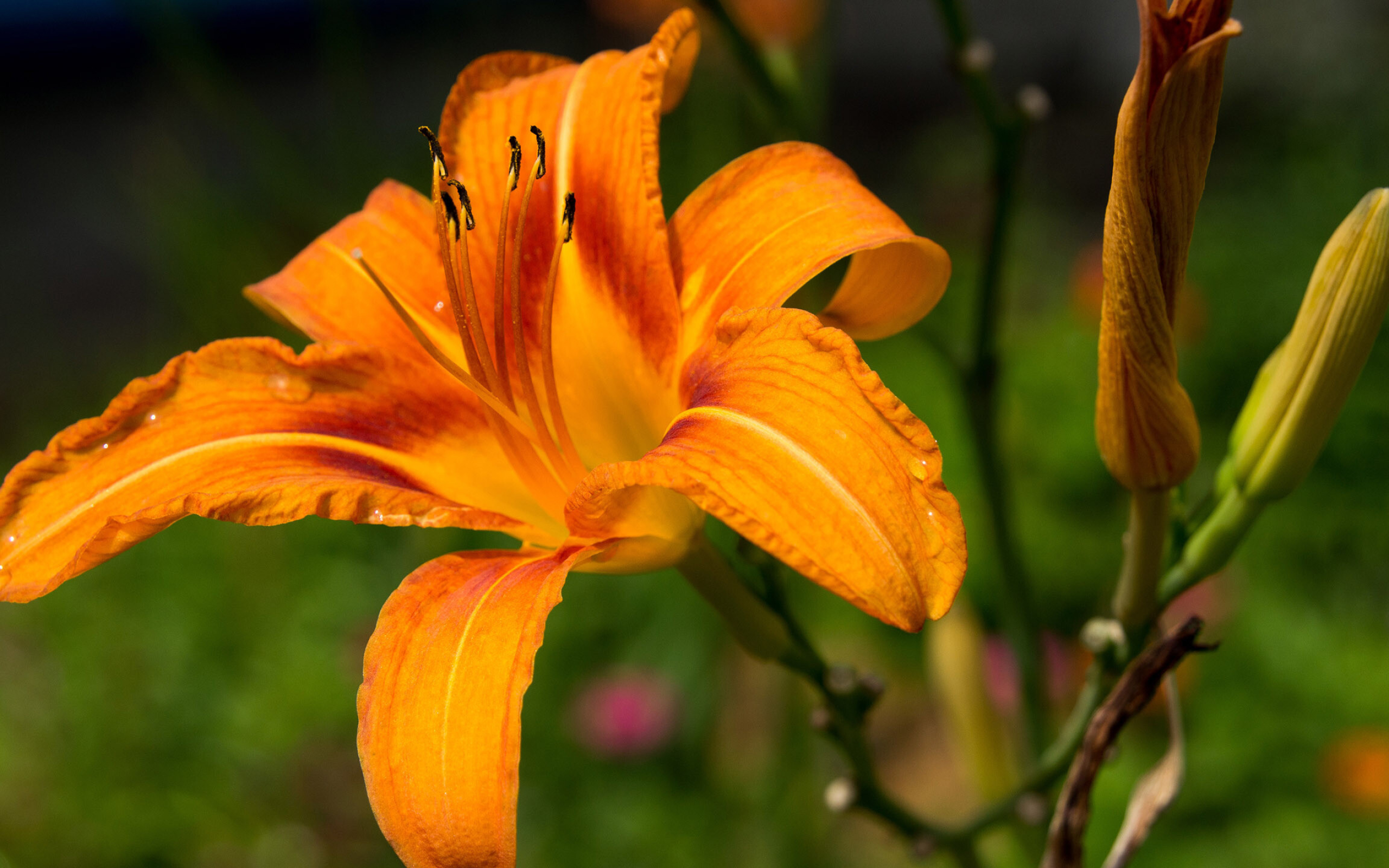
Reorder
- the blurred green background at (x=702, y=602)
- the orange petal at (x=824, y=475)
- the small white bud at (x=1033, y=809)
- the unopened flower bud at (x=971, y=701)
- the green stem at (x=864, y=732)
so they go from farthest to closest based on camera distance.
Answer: the blurred green background at (x=702, y=602) → the unopened flower bud at (x=971, y=701) → the small white bud at (x=1033, y=809) → the green stem at (x=864, y=732) → the orange petal at (x=824, y=475)

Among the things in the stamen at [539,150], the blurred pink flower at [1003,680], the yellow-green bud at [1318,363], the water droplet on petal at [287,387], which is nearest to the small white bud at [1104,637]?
the yellow-green bud at [1318,363]

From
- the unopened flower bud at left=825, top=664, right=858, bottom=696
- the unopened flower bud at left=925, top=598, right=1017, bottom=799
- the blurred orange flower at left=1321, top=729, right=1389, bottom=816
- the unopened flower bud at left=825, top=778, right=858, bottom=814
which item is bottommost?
the blurred orange flower at left=1321, top=729, right=1389, bottom=816

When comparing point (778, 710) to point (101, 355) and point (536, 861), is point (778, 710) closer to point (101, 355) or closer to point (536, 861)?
point (536, 861)

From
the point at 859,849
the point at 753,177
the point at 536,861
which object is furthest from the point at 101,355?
the point at 753,177

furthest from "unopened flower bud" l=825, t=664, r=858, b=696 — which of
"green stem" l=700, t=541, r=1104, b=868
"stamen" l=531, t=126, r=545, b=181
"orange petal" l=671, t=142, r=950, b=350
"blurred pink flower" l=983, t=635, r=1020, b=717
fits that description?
"blurred pink flower" l=983, t=635, r=1020, b=717

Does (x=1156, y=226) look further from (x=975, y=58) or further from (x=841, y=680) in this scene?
(x=975, y=58)

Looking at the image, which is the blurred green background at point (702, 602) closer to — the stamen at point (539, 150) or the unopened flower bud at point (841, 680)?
the unopened flower bud at point (841, 680)

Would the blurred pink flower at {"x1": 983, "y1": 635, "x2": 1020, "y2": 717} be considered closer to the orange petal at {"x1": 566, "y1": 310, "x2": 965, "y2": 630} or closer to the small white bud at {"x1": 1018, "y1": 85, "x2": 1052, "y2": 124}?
the small white bud at {"x1": 1018, "y1": 85, "x2": 1052, "y2": 124}
